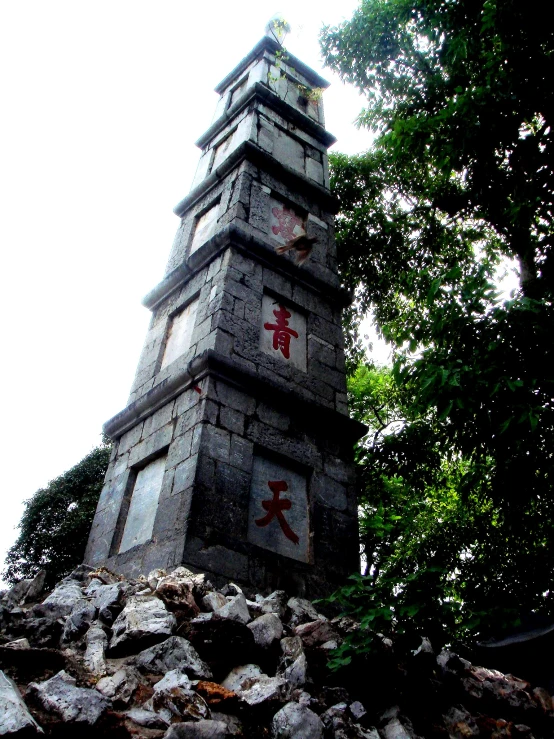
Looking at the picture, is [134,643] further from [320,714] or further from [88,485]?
[88,485]

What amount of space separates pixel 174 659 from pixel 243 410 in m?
3.05

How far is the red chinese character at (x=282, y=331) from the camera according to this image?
6812 mm

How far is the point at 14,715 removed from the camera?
2221mm

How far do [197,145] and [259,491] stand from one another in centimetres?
766

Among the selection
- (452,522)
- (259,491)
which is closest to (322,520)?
(259,491)

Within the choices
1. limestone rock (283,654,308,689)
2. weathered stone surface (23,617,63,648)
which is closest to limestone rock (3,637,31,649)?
weathered stone surface (23,617,63,648)

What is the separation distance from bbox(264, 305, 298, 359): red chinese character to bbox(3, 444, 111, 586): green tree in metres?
6.84

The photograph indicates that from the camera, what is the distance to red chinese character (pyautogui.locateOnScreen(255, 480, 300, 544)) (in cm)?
549

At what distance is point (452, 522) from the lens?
1020cm

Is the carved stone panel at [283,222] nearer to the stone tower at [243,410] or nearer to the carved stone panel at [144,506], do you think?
the stone tower at [243,410]

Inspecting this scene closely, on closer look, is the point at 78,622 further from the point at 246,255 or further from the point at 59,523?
the point at 59,523

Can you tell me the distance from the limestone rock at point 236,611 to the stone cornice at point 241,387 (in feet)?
8.37

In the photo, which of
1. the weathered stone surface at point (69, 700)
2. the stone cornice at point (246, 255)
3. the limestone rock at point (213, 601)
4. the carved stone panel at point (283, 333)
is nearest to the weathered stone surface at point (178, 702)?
the weathered stone surface at point (69, 700)

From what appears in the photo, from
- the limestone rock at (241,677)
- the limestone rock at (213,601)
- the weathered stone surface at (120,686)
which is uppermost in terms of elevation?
the limestone rock at (213,601)
